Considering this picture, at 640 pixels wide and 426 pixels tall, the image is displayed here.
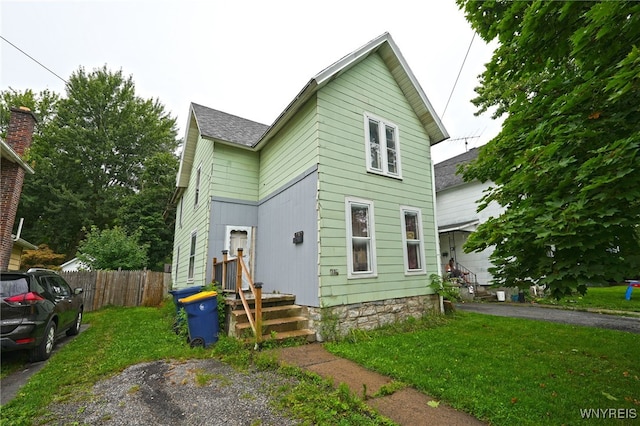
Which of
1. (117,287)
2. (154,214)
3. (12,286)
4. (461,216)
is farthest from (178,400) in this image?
(154,214)

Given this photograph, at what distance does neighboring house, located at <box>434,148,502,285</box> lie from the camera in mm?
14234

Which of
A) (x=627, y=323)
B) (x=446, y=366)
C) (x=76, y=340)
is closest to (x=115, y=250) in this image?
(x=76, y=340)

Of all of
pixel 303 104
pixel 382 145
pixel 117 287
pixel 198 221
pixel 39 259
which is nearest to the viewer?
pixel 303 104

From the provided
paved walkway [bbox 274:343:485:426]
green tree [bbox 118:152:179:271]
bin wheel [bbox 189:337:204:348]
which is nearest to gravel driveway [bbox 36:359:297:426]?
paved walkway [bbox 274:343:485:426]

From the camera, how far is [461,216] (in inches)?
621

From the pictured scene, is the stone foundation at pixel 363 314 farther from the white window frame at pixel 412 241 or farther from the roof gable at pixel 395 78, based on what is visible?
the roof gable at pixel 395 78

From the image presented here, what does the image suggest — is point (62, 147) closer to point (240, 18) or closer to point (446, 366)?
point (240, 18)

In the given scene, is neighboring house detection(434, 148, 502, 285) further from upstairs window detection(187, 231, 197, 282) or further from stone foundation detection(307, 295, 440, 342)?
upstairs window detection(187, 231, 197, 282)

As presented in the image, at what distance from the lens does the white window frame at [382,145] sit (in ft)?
25.1

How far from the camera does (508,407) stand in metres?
3.05

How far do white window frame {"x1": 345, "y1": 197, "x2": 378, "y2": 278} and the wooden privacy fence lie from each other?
11354mm

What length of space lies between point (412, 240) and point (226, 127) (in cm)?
746

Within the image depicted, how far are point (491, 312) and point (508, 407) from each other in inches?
297

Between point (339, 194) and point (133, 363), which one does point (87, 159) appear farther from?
point (339, 194)
